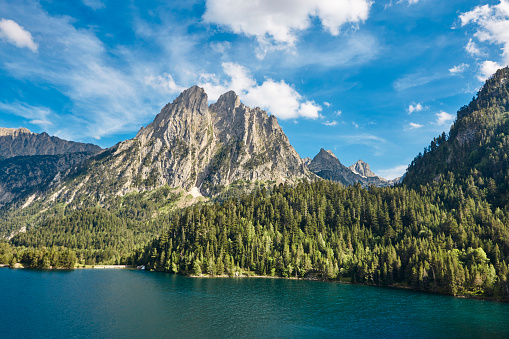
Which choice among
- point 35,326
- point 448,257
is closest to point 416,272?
point 448,257

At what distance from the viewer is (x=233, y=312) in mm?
85438

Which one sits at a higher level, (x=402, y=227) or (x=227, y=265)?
(x=402, y=227)

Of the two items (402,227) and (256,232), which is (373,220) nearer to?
(402,227)

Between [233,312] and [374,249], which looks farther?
[374,249]

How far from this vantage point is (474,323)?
76750 mm

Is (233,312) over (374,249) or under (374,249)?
under

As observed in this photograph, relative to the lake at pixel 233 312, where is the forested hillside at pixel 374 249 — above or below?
above

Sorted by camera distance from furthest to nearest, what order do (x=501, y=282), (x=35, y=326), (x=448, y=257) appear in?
(x=448, y=257) < (x=501, y=282) < (x=35, y=326)

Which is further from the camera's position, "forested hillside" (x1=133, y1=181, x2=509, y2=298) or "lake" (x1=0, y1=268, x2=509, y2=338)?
"forested hillside" (x1=133, y1=181, x2=509, y2=298)

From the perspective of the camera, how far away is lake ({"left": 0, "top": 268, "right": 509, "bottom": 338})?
225 feet

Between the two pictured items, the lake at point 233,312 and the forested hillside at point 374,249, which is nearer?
the lake at point 233,312

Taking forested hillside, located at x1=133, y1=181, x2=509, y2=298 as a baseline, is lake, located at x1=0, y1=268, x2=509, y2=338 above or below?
below

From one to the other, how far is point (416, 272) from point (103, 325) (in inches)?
4846

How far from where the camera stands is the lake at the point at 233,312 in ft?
225
